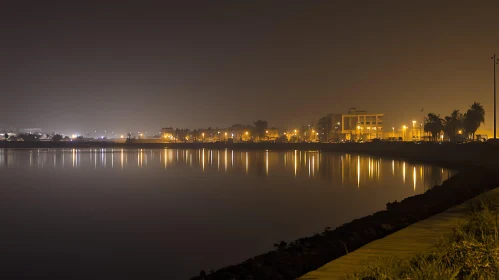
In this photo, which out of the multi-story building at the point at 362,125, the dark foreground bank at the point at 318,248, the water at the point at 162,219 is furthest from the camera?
the multi-story building at the point at 362,125

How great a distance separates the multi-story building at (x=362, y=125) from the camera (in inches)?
7347

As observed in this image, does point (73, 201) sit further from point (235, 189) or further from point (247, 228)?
point (247, 228)

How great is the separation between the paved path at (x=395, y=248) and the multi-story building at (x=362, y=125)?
573ft

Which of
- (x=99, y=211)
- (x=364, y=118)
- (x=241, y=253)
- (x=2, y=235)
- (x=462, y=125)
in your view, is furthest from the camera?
(x=364, y=118)

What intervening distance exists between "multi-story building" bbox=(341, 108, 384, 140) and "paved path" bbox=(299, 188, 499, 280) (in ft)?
A: 573

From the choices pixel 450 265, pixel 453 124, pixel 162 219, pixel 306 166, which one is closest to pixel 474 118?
pixel 453 124

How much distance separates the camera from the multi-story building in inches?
7347

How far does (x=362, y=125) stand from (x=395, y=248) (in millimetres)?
A: 184306

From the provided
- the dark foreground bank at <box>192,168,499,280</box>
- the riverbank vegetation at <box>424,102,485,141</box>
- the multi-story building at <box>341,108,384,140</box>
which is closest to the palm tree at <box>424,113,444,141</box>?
the riverbank vegetation at <box>424,102,485,141</box>

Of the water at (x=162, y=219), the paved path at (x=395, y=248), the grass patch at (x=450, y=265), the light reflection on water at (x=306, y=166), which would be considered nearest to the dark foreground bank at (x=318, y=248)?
the paved path at (x=395, y=248)

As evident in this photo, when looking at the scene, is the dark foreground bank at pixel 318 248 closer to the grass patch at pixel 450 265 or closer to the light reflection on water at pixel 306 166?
the grass patch at pixel 450 265

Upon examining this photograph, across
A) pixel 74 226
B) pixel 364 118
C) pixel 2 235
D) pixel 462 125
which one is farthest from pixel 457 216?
pixel 364 118

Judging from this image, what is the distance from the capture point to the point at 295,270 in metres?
11.5

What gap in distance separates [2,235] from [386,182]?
3001 cm
